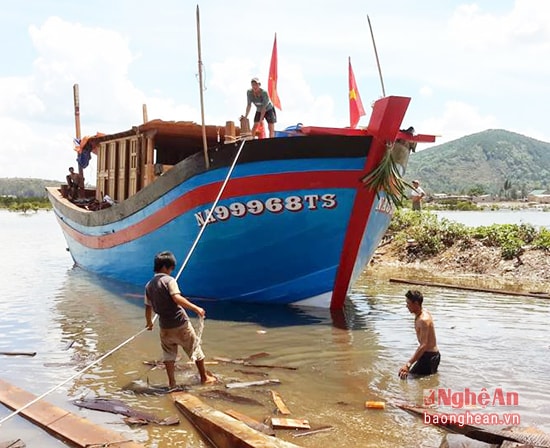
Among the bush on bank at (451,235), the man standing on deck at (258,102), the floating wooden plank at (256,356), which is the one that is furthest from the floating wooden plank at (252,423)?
the bush on bank at (451,235)

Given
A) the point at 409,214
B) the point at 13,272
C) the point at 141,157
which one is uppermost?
the point at 141,157

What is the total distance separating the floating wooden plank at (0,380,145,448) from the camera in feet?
14.2

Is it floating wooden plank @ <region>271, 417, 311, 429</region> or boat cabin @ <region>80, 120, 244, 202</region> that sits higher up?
boat cabin @ <region>80, 120, 244, 202</region>

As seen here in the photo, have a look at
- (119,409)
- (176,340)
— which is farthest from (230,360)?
(119,409)

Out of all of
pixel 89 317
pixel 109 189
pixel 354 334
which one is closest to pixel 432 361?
pixel 354 334

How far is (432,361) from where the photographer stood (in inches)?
240

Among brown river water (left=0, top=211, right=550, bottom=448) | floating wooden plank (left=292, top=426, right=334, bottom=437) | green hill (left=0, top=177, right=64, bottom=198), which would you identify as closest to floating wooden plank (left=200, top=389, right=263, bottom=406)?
brown river water (left=0, top=211, right=550, bottom=448)

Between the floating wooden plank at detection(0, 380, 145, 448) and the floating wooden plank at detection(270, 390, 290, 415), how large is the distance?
4.10 feet

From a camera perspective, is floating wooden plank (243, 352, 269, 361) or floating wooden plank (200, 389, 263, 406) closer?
floating wooden plank (200, 389, 263, 406)

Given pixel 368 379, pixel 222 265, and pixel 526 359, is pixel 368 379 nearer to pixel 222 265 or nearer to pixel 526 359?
pixel 526 359

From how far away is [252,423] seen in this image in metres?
4.66

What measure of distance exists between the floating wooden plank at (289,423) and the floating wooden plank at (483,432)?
94 centimetres

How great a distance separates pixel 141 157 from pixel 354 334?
591 cm

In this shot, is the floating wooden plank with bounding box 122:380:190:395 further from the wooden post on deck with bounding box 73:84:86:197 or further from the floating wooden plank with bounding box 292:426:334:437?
the wooden post on deck with bounding box 73:84:86:197
